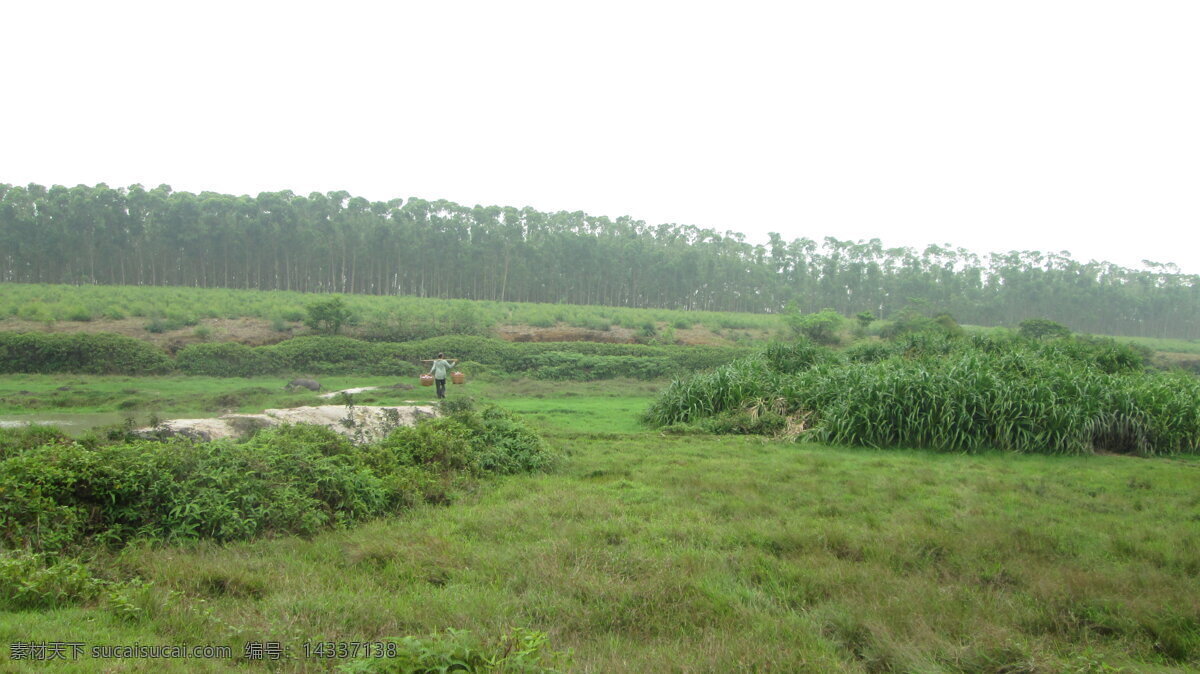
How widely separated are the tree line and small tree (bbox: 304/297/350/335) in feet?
76.4

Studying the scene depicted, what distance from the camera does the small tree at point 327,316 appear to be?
85.5 ft

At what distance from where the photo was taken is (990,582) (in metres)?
4.47

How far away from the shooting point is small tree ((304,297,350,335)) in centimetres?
2605

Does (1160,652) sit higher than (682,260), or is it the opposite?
(682,260)

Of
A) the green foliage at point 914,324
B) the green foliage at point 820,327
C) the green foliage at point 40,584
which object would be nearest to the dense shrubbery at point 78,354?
the green foliage at point 40,584

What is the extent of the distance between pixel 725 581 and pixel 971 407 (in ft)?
27.8

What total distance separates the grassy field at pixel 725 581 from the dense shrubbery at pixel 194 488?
331 millimetres

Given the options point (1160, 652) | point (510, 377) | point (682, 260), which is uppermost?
point (682, 260)

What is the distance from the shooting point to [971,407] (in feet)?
36.0

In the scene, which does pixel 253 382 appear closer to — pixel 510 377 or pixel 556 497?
pixel 510 377

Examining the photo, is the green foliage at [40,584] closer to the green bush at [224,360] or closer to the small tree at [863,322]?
the green bush at [224,360]

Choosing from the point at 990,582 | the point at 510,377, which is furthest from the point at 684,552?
the point at 510,377

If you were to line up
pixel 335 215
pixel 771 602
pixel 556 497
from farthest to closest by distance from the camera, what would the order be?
1. pixel 335 215
2. pixel 556 497
3. pixel 771 602

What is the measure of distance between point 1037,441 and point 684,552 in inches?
321
